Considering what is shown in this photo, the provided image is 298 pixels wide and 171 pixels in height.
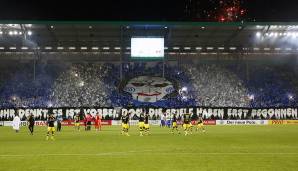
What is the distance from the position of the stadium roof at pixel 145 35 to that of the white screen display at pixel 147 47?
6.05ft

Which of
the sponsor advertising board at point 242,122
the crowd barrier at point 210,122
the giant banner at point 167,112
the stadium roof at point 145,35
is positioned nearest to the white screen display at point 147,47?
the stadium roof at point 145,35

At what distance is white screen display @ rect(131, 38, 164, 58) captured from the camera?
67.7 metres

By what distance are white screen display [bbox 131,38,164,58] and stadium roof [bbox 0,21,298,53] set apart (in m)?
1.84

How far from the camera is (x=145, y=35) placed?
69.8 metres

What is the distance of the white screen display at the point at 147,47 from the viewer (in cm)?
6769

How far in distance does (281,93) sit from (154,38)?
22096 millimetres

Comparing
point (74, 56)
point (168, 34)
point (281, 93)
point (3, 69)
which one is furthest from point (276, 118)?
point (3, 69)

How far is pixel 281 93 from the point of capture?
73500 mm

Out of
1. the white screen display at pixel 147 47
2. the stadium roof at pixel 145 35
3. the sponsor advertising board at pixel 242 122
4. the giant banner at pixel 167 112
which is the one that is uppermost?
the stadium roof at pixel 145 35

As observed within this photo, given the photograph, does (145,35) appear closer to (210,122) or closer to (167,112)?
(167,112)

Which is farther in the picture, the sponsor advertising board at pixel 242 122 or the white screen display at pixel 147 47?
the white screen display at pixel 147 47

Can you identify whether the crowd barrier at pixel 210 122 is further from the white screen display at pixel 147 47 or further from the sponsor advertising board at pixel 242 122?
the white screen display at pixel 147 47

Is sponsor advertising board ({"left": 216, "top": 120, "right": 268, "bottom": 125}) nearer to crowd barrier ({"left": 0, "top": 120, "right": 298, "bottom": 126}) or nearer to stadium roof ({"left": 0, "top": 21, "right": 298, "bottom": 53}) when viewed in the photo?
crowd barrier ({"left": 0, "top": 120, "right": 298, "bottom": 126})

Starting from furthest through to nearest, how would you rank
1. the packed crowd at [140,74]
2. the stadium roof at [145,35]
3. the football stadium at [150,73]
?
1. the packed crowd at [140,74]
2. the football stadium at [150,73]
3. the stadium roof at [145,35]
